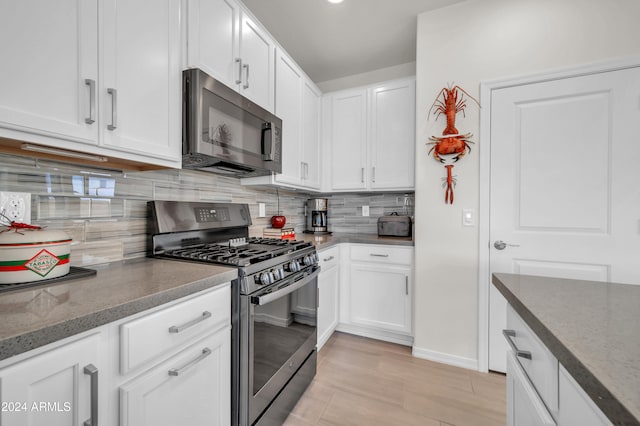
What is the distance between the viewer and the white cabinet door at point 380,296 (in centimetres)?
222

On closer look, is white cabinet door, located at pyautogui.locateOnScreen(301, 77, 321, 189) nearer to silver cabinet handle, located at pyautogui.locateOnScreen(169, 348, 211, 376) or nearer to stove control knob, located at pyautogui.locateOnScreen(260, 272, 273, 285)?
stove control knob, located at pyautogui.locateOnScreen(260, 272, 273, 285)

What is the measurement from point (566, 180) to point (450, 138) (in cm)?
77

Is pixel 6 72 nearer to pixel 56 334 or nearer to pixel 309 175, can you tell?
pixel 56 334

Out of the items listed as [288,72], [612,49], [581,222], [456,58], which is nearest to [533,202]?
[581,222]

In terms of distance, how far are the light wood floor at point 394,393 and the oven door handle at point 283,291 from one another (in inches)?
28.5

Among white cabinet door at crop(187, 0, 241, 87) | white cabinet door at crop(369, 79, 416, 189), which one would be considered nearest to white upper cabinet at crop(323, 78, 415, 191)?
white cabinet door at crop(369, 79, 416, 189)

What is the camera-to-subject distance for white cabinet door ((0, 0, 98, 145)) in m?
0.75

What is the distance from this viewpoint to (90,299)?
28.4 inches

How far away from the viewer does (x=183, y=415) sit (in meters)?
0.90

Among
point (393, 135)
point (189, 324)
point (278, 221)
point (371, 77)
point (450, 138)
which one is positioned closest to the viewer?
point (189, 324)

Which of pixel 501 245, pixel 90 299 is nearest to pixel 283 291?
pixel 90 299

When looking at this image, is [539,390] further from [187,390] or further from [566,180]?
[566,180]

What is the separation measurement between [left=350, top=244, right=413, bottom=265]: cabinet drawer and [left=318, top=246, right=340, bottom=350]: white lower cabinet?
0.18m

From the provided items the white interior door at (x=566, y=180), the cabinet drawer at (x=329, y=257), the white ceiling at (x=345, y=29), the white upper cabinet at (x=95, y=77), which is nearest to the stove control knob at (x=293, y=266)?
the cabinet drawer at (x=329, y=257)
